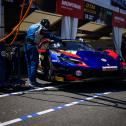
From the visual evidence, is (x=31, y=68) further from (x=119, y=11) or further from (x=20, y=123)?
(x=119, y=11)

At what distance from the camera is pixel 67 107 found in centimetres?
606

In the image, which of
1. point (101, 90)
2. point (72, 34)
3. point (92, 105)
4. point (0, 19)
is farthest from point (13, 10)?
point (92, 105)

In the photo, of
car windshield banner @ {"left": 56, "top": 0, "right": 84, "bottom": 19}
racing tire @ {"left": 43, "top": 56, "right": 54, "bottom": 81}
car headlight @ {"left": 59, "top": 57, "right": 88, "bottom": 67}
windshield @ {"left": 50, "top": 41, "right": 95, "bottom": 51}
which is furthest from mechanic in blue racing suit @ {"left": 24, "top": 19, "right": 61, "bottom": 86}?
car windshield banner @ {"left": 56, "top": 0, "right": 84, "bottom": 19}

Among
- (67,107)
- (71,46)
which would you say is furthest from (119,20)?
(67,107)

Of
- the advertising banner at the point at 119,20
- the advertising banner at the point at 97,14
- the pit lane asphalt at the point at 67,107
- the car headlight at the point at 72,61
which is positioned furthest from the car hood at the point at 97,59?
the advertising banner at the point at 119,20

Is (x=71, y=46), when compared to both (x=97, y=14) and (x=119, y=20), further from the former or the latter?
(x=119, y=20)

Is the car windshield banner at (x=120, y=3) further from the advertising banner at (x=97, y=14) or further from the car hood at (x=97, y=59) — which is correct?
the car hood at (x=97, y=59)

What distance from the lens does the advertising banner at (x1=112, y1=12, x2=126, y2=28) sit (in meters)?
21.3

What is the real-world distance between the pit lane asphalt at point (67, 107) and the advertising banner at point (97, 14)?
370 inches

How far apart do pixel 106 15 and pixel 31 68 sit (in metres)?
12.8

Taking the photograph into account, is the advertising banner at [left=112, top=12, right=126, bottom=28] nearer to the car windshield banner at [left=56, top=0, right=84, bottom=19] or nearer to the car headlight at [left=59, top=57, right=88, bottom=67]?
the car windshield banner at [left=56, top=0, right=84, bottom=19]

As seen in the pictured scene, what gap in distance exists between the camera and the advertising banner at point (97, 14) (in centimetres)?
1730

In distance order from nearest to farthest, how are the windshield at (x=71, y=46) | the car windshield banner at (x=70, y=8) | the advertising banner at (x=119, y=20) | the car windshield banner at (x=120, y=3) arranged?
the windshield at (x=71, y=46) → the car windshield banner at (x=70, y=8) → the advertising banner at (x=119, y=20) → the car windshield banner at (x=120, y=3)

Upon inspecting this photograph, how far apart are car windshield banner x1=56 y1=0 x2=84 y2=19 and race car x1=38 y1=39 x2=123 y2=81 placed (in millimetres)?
5478
